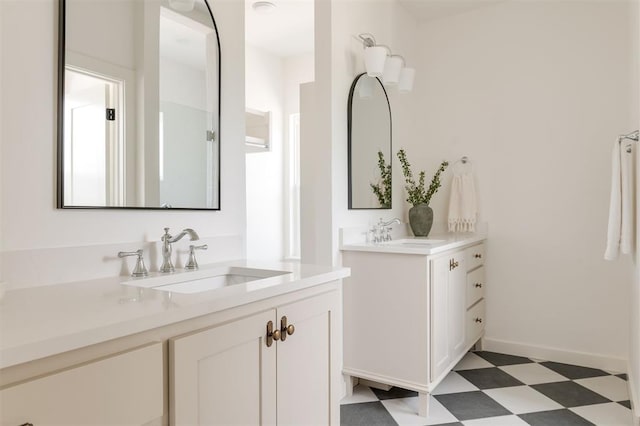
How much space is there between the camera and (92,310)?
0.89m

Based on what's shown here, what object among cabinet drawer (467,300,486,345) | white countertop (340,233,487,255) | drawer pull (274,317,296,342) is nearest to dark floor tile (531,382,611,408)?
cabinet drawer (467,300,486,345)

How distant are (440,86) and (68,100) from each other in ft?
9.18

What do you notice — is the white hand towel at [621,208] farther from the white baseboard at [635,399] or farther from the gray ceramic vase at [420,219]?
the gray ceramic vase at [420,219]

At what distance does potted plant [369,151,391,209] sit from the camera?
2.75 m

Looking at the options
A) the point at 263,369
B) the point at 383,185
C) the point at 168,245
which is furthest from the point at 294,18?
the point at 263,369

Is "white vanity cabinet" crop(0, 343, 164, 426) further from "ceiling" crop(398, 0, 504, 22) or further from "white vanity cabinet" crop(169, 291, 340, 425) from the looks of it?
"ceiling" crop(398, 0, 504, 22)

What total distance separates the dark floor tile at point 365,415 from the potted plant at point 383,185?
48.0 inches

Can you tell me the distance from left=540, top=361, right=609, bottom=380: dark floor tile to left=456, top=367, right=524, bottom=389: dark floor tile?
36 cm

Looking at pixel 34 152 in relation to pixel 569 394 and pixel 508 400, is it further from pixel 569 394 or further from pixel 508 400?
pixel 569 394

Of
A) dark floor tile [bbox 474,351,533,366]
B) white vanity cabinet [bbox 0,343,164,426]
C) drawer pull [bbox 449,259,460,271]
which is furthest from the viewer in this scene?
dark floor tile [bbox 474,351,533,366]

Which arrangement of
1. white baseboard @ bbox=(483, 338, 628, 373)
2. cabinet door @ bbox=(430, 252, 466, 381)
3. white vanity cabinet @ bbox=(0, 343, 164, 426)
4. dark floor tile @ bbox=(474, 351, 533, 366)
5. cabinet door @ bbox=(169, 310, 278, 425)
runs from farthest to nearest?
dark floor tile @ bbox=(474, 351, 533, 366), white baseboard @ bbox=(483, 338, 628, 373), cabinet door @ bbox=(430, 252, 466, 381), cabinet door @ bbox=(169, 310, 278, 425), white vanity cabinet @ bbox=(0, 343, 164, 426)

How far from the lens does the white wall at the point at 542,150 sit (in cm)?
276

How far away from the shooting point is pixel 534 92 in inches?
118

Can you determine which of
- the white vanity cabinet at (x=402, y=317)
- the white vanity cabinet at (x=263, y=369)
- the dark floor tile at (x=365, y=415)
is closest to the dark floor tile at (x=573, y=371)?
the white vanity cabinet at (x=402, y=317)
